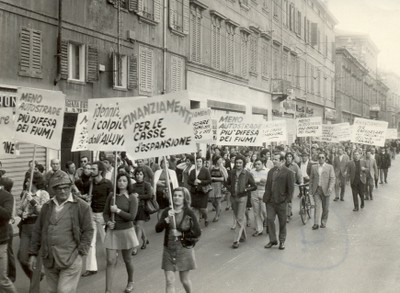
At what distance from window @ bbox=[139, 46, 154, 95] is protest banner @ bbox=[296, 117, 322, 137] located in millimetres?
6387

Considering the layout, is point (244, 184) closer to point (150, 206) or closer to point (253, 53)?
point (150, 206)

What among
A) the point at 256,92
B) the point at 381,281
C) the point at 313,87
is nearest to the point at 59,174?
the point at 381,281

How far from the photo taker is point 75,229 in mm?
6203

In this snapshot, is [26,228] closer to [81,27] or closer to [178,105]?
[178,105]

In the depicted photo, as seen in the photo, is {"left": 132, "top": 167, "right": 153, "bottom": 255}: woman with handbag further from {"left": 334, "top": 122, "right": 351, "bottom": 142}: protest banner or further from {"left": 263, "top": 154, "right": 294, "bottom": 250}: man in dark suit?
{"left": 334, "top": 122, "right": 351, "bottom": 142}: protest banner

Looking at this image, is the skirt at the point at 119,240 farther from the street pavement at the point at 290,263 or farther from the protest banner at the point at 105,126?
the protest banner at the point at 105,126

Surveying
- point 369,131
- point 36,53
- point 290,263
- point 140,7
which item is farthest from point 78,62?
point 290,263

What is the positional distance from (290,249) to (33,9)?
10655mm

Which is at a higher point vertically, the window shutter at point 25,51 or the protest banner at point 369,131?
the window shutter at point 25,51

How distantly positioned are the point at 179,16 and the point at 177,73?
8.50ft

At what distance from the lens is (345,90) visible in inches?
2749

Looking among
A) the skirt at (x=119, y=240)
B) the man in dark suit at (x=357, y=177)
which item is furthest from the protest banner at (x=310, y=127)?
the skirt at (x=119, y=240)

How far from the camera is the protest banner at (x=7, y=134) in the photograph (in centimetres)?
1055

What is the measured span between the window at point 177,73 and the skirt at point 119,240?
1783 cm
